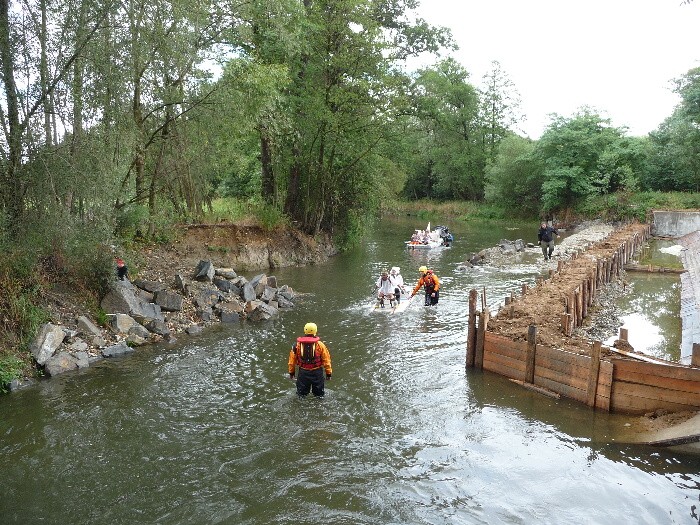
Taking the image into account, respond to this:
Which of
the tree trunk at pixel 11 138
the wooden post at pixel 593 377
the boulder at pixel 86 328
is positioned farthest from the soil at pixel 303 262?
the tree trunk at pixel 11 138

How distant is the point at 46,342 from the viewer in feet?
40.9

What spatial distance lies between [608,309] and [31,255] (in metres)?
18.3

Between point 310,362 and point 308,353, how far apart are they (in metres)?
0.25

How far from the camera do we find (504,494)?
25.6ft

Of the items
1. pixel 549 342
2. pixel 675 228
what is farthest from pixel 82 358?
pixel 675 228

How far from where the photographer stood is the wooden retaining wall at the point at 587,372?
951 centimetres

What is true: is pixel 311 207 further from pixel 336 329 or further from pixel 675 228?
pixel 675 228

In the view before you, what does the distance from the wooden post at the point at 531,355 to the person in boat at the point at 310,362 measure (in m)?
4.53

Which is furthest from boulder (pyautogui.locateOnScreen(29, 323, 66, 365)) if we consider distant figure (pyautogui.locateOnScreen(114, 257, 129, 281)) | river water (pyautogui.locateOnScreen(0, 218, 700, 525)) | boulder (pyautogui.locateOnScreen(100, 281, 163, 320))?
distant figure (pyautogui.locateOnScreen(114, 257, 129, 281))

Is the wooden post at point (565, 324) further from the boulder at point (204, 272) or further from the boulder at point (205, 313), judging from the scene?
the boulder at point (204, 272)

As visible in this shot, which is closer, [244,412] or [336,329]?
[244,412]

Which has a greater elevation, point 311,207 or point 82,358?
point 311,207

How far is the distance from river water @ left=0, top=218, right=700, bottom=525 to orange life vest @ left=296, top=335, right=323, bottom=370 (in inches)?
38.7

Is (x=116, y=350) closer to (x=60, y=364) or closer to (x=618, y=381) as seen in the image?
(x=60, y=364)
